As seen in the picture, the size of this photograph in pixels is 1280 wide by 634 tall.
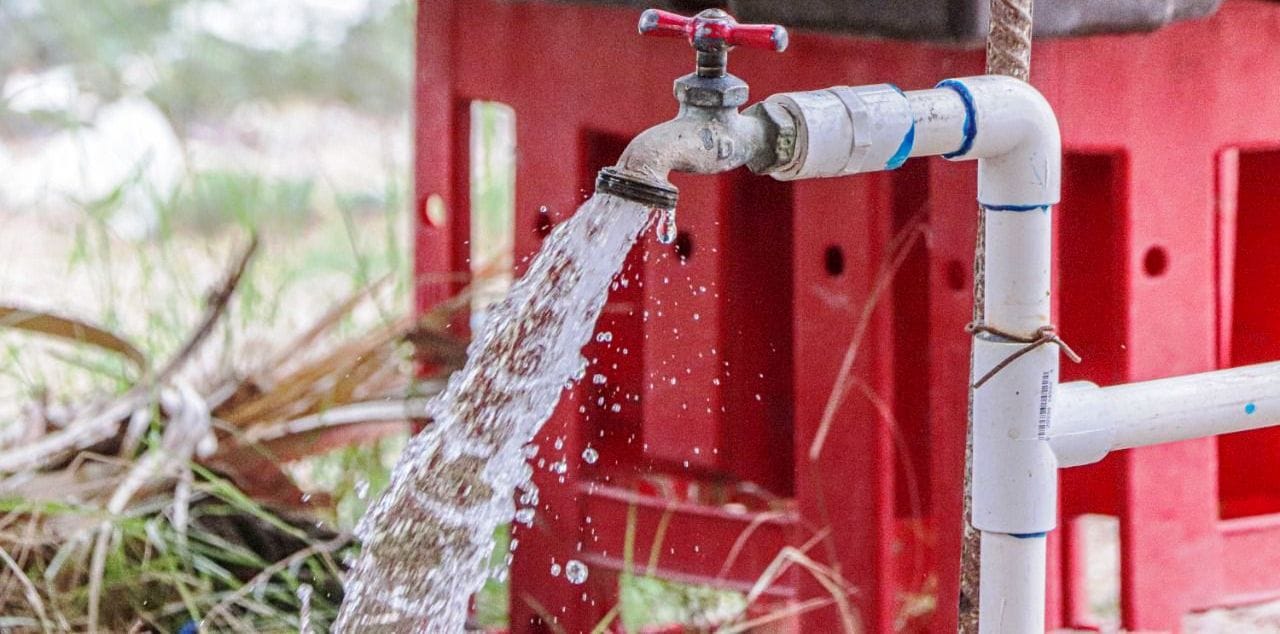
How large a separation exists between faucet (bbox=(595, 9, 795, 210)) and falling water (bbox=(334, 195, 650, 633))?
58 millimetres

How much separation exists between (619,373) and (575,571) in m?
0.20

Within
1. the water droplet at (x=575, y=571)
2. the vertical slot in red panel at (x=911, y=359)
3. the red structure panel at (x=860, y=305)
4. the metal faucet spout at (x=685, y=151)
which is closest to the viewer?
the metal faucet spout at (x=685, y=151)

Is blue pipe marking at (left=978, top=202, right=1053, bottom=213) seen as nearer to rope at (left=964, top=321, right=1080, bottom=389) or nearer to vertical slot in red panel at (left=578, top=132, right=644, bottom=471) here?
rope at (left=964, top=321, right=1080, bottom=389)

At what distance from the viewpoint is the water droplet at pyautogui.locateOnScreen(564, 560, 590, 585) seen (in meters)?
1.75

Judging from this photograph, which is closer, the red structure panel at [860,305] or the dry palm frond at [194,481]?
the red structure panel at [860,305]

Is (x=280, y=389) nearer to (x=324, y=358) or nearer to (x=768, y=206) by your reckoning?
(x=324, y=358)

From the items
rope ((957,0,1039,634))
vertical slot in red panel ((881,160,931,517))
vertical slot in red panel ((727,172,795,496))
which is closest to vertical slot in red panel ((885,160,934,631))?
vertical slot in red panel ((881,160,931,517))

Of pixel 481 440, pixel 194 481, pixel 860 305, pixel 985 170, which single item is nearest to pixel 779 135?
pixel 985 170

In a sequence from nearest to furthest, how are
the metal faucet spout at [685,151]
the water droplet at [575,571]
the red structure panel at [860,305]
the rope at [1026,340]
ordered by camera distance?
1. the metal faucet spout at [685,151]
2. the rope at [1026,340]
3. the red structure panel at [860,305]
4. the water droplet at [575,571]

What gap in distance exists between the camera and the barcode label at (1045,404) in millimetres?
1117

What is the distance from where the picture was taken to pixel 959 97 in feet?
3.51

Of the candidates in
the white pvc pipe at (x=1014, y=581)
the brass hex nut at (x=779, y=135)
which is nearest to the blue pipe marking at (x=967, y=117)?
the brass hex nut at (x=779, y=135)

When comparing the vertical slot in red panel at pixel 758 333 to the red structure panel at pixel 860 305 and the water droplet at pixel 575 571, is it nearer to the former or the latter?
the red structure panel at pixel 860 305

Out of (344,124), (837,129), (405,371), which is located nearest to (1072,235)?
(837,129)
